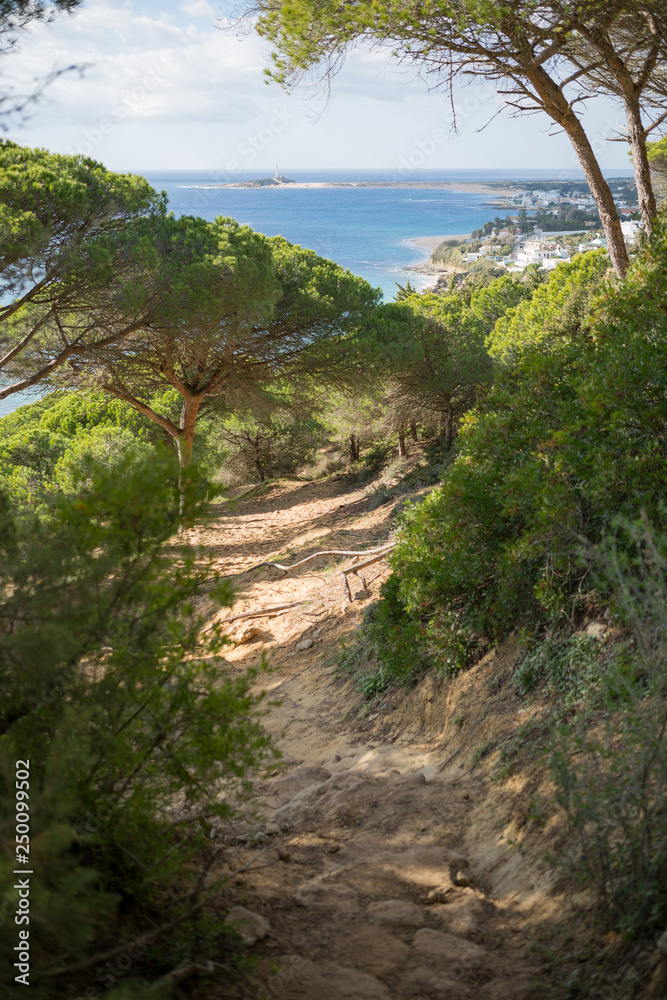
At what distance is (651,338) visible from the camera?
15.5ft

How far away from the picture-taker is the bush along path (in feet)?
8.66

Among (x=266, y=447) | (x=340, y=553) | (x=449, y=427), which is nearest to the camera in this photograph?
(x=340, y=553)

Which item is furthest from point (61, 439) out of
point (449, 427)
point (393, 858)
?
point (393, 858)

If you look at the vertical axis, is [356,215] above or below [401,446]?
above

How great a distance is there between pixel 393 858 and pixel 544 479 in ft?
8.08

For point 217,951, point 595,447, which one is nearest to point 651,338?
point 595,447

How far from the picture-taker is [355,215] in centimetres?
13075

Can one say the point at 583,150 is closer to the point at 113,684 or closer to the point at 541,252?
the point at 113,684

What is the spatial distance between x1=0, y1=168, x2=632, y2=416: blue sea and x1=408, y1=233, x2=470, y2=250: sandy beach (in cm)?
149

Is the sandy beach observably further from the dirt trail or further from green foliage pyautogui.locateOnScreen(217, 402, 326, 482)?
the dirt trail

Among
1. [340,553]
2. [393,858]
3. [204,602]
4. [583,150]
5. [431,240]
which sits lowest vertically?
[204,602]

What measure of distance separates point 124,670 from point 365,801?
2.58 m

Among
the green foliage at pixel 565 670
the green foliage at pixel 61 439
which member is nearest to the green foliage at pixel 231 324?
the green foliage at pixel 61 439

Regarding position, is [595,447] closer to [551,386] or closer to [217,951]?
[551,386]
